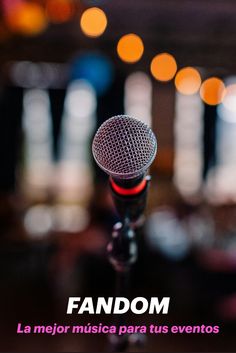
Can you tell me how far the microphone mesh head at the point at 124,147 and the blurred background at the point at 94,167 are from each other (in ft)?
2.33

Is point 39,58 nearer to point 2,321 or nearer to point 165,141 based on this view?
point 165,141

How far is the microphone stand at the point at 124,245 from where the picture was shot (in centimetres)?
147

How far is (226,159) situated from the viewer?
12461 millimetres

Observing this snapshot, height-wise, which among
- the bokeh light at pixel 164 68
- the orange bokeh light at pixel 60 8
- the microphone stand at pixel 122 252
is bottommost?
the microphone stand at pixel 122 252

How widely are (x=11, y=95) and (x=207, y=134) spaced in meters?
4.17

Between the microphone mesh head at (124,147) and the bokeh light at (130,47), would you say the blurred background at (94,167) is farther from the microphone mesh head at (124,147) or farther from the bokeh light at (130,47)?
the microphone mesh head at (124,147)

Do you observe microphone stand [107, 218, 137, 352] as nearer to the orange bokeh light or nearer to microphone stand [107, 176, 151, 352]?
microphone stand [107, 176, 151, 352]

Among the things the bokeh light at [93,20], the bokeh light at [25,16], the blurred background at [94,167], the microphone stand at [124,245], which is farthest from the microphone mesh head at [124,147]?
the bokeh light at [93,20]

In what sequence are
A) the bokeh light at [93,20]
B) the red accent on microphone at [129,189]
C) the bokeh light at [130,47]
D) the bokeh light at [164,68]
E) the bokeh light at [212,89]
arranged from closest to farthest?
the red accent on microphone at [129,189] → the bokeh light at [93,20] → the bokeh light at [130,47] → the bokeh light at [164,68] → the bokeh light at [212,89]

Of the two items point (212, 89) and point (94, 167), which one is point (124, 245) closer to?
point (212, 89)

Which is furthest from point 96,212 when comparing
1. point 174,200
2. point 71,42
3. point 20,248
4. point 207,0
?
point 174,200

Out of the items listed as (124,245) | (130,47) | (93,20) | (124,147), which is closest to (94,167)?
(130,47)

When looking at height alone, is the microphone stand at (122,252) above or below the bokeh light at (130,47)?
below

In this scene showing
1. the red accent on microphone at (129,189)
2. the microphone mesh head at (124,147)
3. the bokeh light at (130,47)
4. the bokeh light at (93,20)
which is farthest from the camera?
the bokeh light at (130,47)
